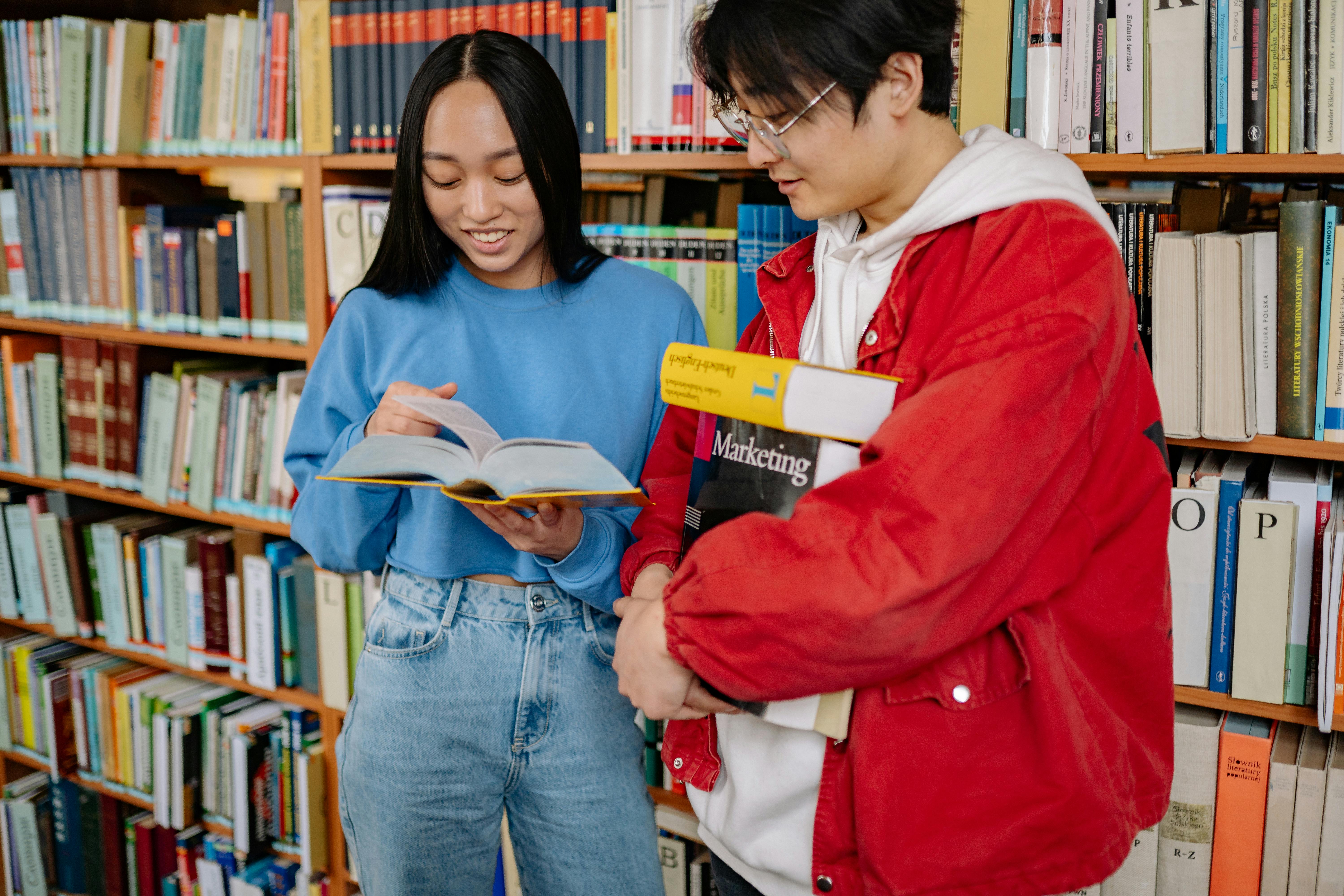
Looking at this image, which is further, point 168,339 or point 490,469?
point 168,339

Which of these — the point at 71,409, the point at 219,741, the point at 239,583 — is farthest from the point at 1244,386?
the point at 71,409

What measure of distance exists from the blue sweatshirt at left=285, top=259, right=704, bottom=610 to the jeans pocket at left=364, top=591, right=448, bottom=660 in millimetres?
46

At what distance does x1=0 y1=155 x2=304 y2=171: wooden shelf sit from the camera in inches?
74.2

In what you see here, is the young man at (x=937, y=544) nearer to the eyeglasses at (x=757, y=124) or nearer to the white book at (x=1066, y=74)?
the eyeglasses at (x=757, y=124)

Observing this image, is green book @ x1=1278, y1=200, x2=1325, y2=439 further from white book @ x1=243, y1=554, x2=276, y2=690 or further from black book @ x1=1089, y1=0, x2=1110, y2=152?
white book @ x1=243, y1=554, x2=276, y2=690

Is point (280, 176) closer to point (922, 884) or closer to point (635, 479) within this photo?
point (635, 479)

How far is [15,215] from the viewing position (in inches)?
87.4

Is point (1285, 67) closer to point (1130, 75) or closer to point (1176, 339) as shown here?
point (1130, 75)

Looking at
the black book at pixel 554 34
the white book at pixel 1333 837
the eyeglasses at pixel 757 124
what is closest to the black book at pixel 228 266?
the black book at pixel 554 34

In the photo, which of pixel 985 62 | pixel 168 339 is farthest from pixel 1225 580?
pixel 168 339

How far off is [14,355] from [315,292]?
3.12 ft

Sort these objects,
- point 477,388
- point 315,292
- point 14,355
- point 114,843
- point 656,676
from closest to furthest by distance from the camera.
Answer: point 656,676 < point 477,388 < point 315,292 < point 14,355 < point 114,843

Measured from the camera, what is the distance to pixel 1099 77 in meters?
1.31

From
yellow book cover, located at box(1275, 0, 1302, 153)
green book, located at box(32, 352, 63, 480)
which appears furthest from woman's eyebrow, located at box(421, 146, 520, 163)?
green book, located at box(32, 352, 63, 480)
